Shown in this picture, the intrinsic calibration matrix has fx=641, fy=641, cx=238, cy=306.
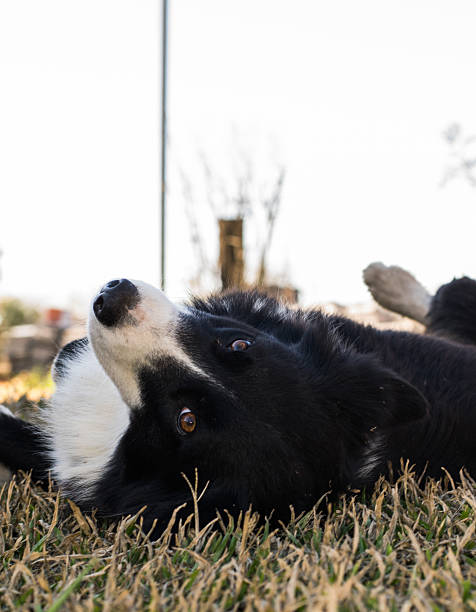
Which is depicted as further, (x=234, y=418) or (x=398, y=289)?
(x=398, y=289)

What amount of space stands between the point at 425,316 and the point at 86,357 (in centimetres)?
215

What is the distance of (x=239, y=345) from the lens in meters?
2.06

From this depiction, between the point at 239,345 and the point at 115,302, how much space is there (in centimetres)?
42

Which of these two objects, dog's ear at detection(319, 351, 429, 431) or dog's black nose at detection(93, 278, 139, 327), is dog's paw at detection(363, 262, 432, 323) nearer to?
dog's ear at detection(319, 351, 429, 431)

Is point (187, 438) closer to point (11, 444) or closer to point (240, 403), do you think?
point (240, 403)

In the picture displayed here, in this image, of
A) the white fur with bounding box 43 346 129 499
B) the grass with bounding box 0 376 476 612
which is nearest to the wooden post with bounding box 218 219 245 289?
the white fur with bounding box 43 346 129 499

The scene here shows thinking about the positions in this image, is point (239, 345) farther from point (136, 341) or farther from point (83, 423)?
point (83, 423)

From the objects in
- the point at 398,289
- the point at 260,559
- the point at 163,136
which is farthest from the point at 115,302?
the point at 163,136

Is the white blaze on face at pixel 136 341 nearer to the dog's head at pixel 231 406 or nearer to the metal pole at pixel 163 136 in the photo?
the dog's head at pixel 231 406

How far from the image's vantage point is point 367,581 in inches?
54.9

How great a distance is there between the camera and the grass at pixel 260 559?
1258mm

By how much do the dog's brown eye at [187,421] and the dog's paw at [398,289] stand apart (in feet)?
7.63

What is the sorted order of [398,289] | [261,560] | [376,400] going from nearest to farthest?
[261,560] < [376,400] < [398,289]

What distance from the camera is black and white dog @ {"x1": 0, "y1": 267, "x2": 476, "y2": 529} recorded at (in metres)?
1.87
